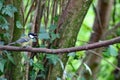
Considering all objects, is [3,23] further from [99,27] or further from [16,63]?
[99,27]

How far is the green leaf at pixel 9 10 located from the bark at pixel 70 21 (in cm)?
18

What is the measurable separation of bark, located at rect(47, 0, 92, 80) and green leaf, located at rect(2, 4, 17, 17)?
18 cm

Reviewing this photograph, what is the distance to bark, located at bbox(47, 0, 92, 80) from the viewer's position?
1303 mm

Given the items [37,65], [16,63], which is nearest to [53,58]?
[37,65]

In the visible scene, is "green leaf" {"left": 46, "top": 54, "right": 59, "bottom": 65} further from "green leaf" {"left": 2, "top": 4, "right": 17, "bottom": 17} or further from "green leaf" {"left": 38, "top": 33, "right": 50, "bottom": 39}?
"green leaf" {"left": 2, "top": 4, "right": 17, "bottom": 17}

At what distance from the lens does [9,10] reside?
1.29 m

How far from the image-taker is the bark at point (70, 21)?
1303 mm

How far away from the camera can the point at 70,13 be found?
4.30 ft

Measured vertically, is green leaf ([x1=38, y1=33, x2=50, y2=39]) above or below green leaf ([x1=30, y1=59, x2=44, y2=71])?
above

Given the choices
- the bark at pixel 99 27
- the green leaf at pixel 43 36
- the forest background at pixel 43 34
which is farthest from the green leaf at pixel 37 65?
the bark at pixel 99 27

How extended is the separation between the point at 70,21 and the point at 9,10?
9.3 inches

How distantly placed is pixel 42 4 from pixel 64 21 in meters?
0.13

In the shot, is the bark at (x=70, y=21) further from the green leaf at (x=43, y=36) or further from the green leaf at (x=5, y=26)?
the green leaf at (x=5, y=26)

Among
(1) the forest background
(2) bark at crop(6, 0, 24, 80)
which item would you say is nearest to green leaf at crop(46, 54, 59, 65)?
(1) the forest background
